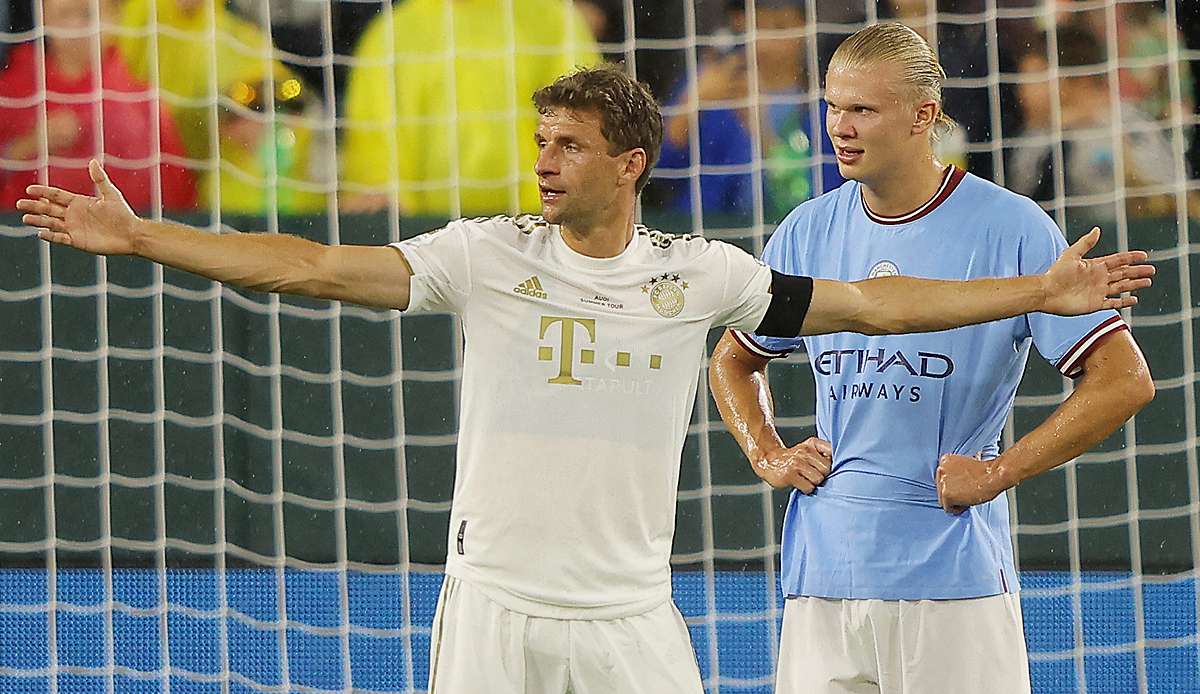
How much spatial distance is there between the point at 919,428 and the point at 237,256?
48.6 inches

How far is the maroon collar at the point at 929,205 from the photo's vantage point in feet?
9.29

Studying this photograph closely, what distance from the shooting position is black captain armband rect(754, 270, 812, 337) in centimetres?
266

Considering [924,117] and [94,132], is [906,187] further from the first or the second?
[94,132]

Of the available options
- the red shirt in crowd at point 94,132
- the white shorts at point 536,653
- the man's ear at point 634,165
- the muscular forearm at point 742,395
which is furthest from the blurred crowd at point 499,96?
the white shorts at point 536,653

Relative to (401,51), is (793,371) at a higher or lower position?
lower

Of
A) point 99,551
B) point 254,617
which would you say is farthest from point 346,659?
point 99,551

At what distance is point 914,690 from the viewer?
271 centimetres

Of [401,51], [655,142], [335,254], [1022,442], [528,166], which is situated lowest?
[1022,442]

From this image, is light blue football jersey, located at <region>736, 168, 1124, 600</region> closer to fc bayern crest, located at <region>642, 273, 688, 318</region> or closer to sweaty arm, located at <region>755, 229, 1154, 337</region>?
sweaty arm, located at <region>755, 229, 1154, 337</region>

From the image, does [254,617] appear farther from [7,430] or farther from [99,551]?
[7,430]

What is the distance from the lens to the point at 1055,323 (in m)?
2.70

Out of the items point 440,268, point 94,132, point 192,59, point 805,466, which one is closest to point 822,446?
point 805,466

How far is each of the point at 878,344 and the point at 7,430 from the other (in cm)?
419

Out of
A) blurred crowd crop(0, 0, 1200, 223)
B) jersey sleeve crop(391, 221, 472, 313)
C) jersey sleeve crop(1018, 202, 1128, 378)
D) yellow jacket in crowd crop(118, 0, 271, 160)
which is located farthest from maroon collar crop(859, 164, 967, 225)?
yellow jacket in crowd crop(118, 0, 271, 160)
